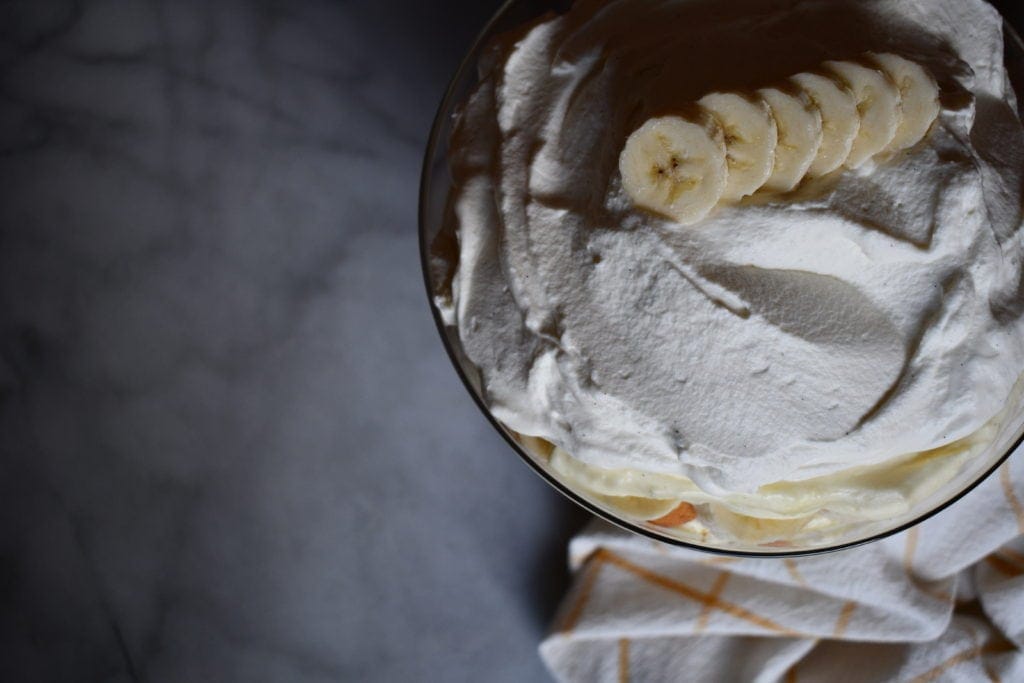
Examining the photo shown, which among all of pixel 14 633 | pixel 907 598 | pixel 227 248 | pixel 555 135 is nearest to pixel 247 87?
pixel 227 248


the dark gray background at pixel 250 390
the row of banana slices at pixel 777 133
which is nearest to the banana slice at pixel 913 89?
the row of banana slices at pixel 777 133

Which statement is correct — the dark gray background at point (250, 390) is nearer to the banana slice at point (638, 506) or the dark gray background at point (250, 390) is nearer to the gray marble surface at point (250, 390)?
the gray marble surface at point (250, 390)

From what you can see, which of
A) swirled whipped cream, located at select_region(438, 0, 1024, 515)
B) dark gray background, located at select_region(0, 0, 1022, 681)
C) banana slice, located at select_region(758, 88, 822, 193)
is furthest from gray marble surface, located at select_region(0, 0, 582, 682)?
banana slice, located at select_region(758, 88, 822, 193)

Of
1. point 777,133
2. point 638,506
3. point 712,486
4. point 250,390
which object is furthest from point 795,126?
point 250,390

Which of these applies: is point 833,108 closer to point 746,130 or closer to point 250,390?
point 746,130

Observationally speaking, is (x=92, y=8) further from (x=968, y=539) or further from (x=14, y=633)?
(x=968, y=539)

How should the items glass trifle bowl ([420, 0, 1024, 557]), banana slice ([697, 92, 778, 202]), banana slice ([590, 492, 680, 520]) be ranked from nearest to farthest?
banana slice ([697, 92, 778, 202])
glass trifle bowl ([420, 0, 1024, 557])
banana slice ([590, 492, 680, 520])

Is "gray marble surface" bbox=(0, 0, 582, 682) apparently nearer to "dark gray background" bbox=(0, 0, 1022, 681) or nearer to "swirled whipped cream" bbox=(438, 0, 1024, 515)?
"dark gray background" bbox=(0, 0, 1022, 681)
